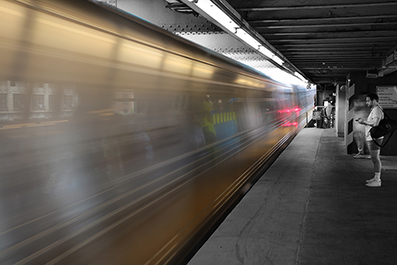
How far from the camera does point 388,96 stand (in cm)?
1116

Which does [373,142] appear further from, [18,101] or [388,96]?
[18,101]

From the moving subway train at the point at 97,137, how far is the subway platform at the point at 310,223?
0.78 meters

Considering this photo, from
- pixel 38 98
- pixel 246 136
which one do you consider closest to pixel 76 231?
pixel 38 98

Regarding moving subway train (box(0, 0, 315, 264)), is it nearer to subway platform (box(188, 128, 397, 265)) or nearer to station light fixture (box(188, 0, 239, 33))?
station light fixture (box(188, 0, 239, 33))

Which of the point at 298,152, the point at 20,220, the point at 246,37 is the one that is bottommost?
the point at 298,152

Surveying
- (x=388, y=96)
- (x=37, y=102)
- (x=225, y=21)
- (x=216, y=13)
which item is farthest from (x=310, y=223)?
(x=388, y=96)

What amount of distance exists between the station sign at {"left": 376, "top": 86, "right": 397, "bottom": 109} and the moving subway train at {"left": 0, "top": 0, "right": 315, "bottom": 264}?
9.10 metres

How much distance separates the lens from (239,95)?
17.1ft

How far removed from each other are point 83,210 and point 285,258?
2761mm

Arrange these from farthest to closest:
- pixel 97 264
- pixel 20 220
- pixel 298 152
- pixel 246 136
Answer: pixel 298 152, pixel 246 136, pixel 97 264, pixel 20 220

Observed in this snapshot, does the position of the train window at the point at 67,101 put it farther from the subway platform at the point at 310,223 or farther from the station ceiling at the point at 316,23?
the subway platform at the point at 310,223

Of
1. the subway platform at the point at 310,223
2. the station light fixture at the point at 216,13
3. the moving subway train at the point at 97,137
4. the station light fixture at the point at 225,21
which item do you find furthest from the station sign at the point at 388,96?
the moving subway train at the point at 97,137

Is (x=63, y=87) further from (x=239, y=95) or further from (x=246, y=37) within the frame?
(x=246, y=37)

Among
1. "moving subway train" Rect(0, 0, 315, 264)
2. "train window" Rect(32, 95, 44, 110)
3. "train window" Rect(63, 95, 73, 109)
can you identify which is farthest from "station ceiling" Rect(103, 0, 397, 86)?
"train window" Rect(32, 95, 44, 110)
